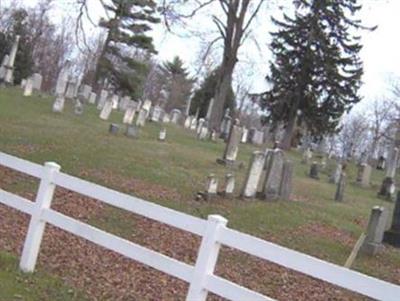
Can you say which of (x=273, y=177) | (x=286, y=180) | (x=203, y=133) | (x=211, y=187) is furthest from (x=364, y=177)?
Answer: (x=211, y=187)

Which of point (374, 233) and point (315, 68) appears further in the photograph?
point (315, 68)

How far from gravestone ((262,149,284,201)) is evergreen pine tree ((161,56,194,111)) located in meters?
64.2

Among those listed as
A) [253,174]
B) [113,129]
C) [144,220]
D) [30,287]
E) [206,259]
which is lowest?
[30,287]

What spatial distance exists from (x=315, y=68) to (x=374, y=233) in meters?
35.0

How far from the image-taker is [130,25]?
56.9 m

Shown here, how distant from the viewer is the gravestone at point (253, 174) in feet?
50.0

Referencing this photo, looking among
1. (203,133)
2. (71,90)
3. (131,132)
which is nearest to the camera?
(131,132)

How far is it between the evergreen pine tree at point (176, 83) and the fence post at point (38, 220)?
72995 mm

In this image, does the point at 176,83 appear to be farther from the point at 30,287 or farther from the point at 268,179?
the point at 30,287

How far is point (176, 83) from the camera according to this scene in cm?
8775

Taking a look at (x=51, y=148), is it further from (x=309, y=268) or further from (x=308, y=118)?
(x=308, y=118)

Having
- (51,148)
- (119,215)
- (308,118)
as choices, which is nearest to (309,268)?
(119,215)

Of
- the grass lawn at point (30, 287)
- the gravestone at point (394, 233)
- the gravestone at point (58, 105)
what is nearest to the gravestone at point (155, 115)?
the gravestone at point (58, 105)

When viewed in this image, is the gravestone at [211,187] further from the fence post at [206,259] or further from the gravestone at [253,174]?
the fence post at [206,259]
